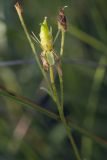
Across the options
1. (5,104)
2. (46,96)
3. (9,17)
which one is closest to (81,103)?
(46,96)

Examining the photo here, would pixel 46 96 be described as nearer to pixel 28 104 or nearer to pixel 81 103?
pixel 81 103

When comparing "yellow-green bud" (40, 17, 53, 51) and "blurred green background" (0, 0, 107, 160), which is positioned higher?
"yellow-green bud" (40, 17, 53, 51)

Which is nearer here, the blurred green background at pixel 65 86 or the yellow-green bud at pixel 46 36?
the yellow-green bud at pixel 46 36

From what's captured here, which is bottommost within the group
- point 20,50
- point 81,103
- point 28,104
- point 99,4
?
point 81,103

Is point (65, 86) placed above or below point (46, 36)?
below

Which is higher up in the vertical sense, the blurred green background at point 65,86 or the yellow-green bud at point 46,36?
the yellow-green bud at point 46,36

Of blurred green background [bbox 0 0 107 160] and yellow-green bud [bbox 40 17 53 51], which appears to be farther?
blurred green background [bbox 0 0 107 160]

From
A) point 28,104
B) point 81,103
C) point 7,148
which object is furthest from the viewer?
point 81,103

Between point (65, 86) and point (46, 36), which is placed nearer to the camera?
point (46, 36)
